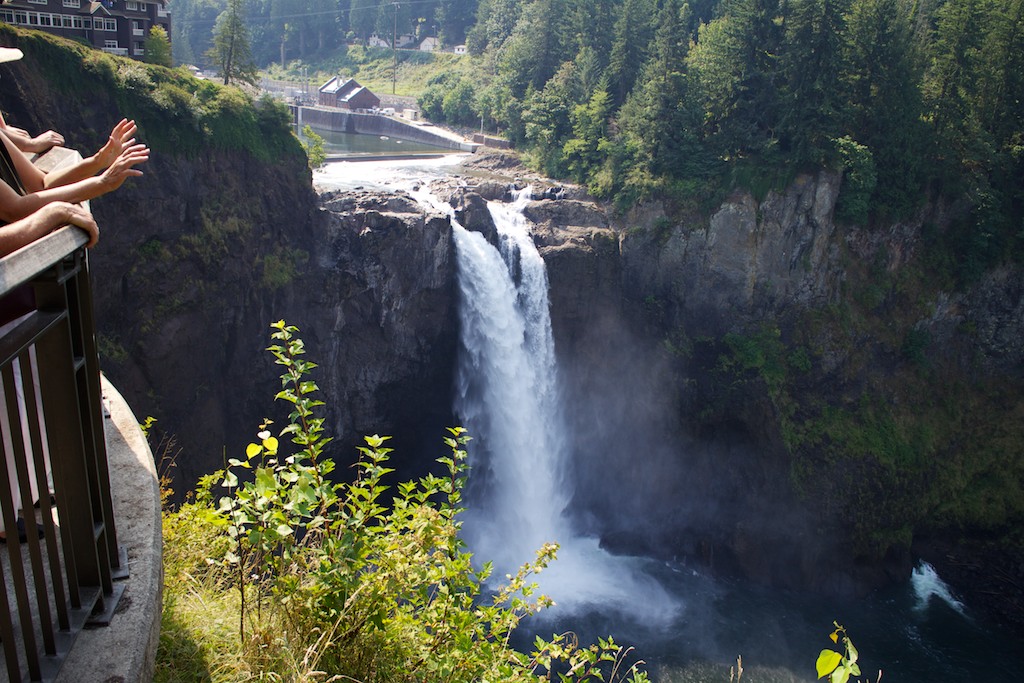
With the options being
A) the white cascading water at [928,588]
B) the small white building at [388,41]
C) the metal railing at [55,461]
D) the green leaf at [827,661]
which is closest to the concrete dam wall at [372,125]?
the small white building at [388,41]

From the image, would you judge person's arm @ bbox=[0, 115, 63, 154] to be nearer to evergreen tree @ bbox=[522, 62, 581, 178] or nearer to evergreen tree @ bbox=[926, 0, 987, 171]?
evergreen tree @ bbox=[522, 62, 581, 178]

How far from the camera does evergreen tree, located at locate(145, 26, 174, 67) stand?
22453mm

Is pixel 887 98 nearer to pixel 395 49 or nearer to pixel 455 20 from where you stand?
pixel 455 20

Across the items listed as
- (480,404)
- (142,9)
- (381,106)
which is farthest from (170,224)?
(381,106)

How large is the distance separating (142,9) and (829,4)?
925 inches

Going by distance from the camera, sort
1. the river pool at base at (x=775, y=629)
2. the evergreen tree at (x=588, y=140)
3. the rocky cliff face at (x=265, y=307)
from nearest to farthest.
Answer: the rocky cliff face at (x=265, y=307), the river pool at base at (x=775, y=629), the evergreen tree at (x=588, y=140)

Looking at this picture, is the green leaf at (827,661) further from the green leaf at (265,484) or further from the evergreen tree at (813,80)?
the evergreen tree at (813,80)

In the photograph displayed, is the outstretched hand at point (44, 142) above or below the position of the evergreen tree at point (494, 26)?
below

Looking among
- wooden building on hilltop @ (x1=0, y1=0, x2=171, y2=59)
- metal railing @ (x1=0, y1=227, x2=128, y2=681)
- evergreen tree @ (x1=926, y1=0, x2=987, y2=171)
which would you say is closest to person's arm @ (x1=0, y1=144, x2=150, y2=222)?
metal railing @ (x1=0, y1=227, x2=128, y2=681)

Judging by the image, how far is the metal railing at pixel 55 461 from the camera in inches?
111

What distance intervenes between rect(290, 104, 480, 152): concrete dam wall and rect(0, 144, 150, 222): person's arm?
41082mm

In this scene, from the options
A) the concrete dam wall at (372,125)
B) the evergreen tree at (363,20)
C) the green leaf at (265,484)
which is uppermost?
the evergreen tree at (363,20)

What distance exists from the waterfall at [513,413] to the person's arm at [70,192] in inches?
809

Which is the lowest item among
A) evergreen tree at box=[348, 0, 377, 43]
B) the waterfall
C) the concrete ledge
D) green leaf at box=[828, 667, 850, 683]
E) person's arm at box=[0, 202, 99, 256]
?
the waterfall
